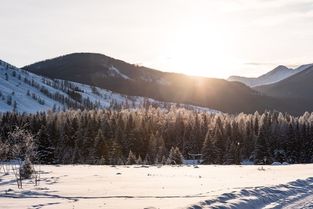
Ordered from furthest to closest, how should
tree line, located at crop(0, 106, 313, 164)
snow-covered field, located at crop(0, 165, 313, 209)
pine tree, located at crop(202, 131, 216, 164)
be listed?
pine tree, located at crop(202, 131, 216, 164) < tree line, located at crop(0, 106, 313, 164) < snow-covered field, located at crop(0, 165, 313, 209)

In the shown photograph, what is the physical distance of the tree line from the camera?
99.2 m

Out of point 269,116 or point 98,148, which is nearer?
point 98,148

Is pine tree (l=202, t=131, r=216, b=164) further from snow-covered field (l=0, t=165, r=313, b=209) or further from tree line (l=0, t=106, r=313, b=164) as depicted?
snow-covered field (l=0, t=165, r=313, b=209)

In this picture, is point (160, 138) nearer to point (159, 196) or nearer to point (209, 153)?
point (209, 153)

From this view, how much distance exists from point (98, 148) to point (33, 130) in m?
23.7

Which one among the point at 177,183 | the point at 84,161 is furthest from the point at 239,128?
the point at 177,183

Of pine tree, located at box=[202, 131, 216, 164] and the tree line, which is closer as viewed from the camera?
the tree line

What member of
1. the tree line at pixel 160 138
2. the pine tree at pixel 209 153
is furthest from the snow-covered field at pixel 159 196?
the pine tree at pixel 209 153

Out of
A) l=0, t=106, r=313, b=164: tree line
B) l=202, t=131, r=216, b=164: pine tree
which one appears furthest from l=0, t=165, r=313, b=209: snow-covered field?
l=202, t=131, r=216, b=164: pine tree

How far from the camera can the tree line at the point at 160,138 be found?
326ft

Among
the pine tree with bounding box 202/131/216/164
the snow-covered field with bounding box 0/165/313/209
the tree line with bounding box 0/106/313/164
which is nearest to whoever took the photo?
the snow-covered field with bounding box 0/165/313/209

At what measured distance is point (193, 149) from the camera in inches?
4875

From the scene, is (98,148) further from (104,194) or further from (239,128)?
(104,194)

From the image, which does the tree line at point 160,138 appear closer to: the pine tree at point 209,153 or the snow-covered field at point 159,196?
the pine tree at point 209,153
